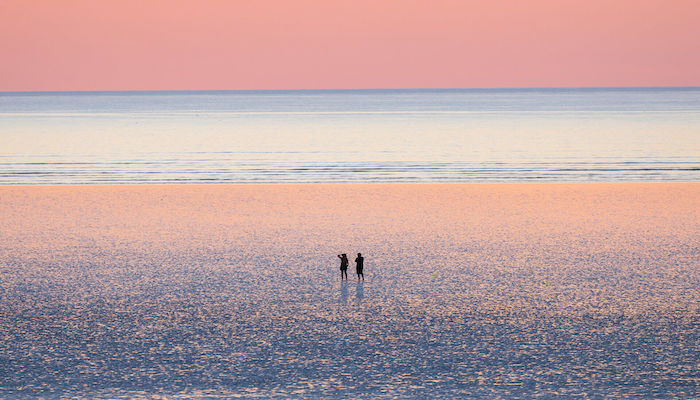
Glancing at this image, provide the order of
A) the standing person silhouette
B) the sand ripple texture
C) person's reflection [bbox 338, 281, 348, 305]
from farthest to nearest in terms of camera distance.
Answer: the standing person silhouette, person's reflection [bbox 338, 281, 348, 305], the sand ripple texture

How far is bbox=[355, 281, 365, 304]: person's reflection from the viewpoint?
827 cm

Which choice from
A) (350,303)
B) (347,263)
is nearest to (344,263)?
(347,263)

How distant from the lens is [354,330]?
23.4 ft

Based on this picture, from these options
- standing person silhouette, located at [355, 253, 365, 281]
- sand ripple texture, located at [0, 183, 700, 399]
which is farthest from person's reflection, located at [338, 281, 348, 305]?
standing person silhouette, located at [355, 253, 365, 281]

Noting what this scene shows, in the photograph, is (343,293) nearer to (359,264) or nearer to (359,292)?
(359,292)

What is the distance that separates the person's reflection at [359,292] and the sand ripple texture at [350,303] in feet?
0.14

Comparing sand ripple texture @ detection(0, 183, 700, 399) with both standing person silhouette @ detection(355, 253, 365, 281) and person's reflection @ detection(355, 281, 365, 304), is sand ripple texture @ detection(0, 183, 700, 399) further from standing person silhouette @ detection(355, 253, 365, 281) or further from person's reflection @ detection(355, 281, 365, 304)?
standing person silhouette @ detection(355, 253, 365, 281)

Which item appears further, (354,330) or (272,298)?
(272,298)

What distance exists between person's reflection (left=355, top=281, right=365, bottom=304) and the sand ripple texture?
4 cm

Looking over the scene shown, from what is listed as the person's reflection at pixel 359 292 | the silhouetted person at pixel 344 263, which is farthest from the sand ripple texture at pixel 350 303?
the silhouetted person at pixel 344 263

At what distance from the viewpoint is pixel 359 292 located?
8.59 m

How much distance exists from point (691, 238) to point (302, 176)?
12.0m

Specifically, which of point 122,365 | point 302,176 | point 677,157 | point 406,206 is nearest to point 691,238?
point 406,206

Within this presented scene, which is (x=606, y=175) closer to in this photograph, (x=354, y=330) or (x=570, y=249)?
(x=570, y=249)
